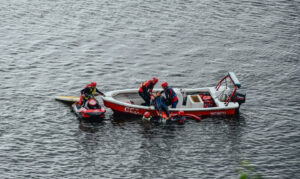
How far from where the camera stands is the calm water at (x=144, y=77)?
3033 centimetres

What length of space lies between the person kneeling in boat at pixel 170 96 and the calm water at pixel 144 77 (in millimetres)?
2215

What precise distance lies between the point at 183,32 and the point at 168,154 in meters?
27.1

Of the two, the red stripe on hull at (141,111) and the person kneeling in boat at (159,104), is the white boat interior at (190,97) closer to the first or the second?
the red stripe on hull at (141,111)

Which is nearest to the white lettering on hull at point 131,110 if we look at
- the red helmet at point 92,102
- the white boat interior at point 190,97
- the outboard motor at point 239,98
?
the white boat interior at point 190,97

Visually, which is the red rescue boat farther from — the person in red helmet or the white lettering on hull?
the person in red helmet

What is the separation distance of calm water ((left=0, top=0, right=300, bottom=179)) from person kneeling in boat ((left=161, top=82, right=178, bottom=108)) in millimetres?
2215

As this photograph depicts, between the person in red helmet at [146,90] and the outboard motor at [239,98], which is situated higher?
the person in red helmet at [146,90]

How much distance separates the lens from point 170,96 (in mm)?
35500

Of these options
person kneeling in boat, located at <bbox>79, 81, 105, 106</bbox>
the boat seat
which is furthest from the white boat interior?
person kneeling in boat, located at <bbox>79, 81, 105, 106</bbox>

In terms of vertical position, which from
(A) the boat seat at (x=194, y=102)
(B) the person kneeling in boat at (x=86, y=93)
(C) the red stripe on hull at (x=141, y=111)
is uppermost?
Result: (B) the person kneeling in boat at (x=86, y=93)

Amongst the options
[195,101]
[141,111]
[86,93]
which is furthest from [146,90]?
[86,93]

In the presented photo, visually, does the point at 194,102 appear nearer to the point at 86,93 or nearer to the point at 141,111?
the point at 141,111

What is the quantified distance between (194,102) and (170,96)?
195cm

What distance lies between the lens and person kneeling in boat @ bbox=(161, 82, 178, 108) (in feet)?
116
